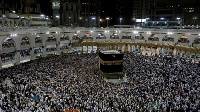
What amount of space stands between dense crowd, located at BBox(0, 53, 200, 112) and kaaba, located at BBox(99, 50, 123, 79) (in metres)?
1.51

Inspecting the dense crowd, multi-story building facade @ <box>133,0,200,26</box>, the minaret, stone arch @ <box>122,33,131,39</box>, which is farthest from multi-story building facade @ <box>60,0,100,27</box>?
the dense crowd

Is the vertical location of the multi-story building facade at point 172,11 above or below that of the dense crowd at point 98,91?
above

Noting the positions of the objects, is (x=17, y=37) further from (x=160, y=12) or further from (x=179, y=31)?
(x=160, y=12)

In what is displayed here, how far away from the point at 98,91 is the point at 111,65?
7.09 m

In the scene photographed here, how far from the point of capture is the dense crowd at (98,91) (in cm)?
1228

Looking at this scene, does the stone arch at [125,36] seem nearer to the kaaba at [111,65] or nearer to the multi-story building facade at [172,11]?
the kaaba at [111,65]

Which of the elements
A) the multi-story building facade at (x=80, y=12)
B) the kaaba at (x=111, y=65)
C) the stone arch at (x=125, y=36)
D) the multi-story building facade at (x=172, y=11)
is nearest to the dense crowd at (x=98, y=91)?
the kaaba at (x=111, y=65)

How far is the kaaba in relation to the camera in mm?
21203

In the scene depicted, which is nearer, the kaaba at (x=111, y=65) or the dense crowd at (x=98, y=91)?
the dense crowd at (x=98, y=91)

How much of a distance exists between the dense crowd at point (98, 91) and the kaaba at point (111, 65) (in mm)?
1509

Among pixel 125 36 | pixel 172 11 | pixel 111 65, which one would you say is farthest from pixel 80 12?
pixel 111 65

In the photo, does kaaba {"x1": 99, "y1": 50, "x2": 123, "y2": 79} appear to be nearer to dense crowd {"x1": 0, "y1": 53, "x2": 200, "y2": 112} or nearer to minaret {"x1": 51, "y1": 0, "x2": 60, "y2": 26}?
dense crowd {"x1": 0, "y1": 53, "x2": 200, "y2": 112}

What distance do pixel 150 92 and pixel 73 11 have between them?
156 feet

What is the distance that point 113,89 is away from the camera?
50.7ft
